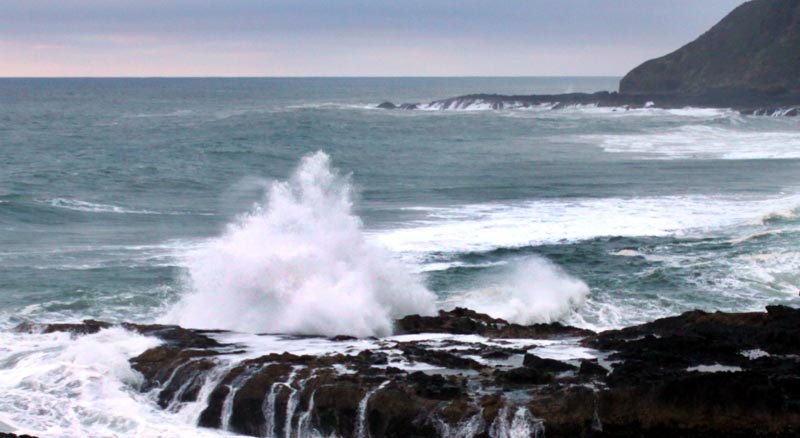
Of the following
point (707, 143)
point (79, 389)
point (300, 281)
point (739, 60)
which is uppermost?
point (739, 60)

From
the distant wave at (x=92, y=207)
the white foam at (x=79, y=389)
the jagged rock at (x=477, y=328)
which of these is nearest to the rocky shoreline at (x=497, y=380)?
the jagged rock at (x=477, y=328)

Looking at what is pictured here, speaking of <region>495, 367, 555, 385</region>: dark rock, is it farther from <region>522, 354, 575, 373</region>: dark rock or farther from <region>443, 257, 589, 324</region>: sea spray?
<region>443, 257, 589, 324</region>: sea spray

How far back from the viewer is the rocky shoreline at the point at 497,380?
39.3 feet

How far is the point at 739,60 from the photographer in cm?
9744

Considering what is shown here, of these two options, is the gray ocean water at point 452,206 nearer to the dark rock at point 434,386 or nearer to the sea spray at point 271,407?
the sea spray at point 271,407

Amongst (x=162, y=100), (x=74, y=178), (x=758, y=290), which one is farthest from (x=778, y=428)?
(x=162, y=100)

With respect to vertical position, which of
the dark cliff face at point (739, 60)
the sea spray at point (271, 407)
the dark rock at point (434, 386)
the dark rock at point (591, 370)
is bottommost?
the sea spray at point (271, 407)

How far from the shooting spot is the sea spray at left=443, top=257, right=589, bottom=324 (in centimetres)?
2053

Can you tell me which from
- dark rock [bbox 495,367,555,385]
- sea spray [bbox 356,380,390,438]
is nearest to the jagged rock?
dark rock [bbox 495,367,555,385]

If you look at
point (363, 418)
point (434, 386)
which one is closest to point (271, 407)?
point (363, 418)

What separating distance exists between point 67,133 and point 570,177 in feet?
121

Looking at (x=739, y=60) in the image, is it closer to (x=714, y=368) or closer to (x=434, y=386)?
(x=714, y=368)

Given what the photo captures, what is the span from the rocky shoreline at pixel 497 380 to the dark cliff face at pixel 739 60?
77.5 m

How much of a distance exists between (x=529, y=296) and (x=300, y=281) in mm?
5290
